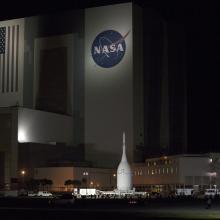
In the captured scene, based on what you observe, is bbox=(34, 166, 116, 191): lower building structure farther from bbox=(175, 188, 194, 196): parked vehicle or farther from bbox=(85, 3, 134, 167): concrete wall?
bbox=(175, 188, 194, 196): parked vehicle

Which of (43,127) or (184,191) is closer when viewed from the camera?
(184,191)

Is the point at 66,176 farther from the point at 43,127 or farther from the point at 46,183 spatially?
the point at 43,127

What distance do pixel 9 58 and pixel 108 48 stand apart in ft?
90.6

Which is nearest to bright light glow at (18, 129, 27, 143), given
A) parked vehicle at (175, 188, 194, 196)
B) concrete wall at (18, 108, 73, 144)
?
concrete wall at (18, 108, 73, 144)

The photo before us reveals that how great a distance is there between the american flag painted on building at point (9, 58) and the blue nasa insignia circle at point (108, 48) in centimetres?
2112

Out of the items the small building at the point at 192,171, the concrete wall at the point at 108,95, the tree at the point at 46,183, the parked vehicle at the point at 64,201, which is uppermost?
the concrete wall at the point at 108,95

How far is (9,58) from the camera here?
149 meters

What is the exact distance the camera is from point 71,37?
146m

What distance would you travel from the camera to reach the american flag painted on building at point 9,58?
14750cm

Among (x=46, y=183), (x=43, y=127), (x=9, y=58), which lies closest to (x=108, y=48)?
(x=43, y=127)

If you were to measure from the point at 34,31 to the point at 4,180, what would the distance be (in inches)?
1772

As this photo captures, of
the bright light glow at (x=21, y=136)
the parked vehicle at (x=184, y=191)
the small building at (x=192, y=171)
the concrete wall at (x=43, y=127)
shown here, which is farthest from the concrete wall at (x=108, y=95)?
the bright light glow at (x=21, y=136)

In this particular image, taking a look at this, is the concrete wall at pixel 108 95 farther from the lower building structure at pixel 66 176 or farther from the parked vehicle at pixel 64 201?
the parked vehicle at pixel 64 201

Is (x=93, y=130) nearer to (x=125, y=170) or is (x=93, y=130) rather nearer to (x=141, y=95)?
(x=141, y=95)
